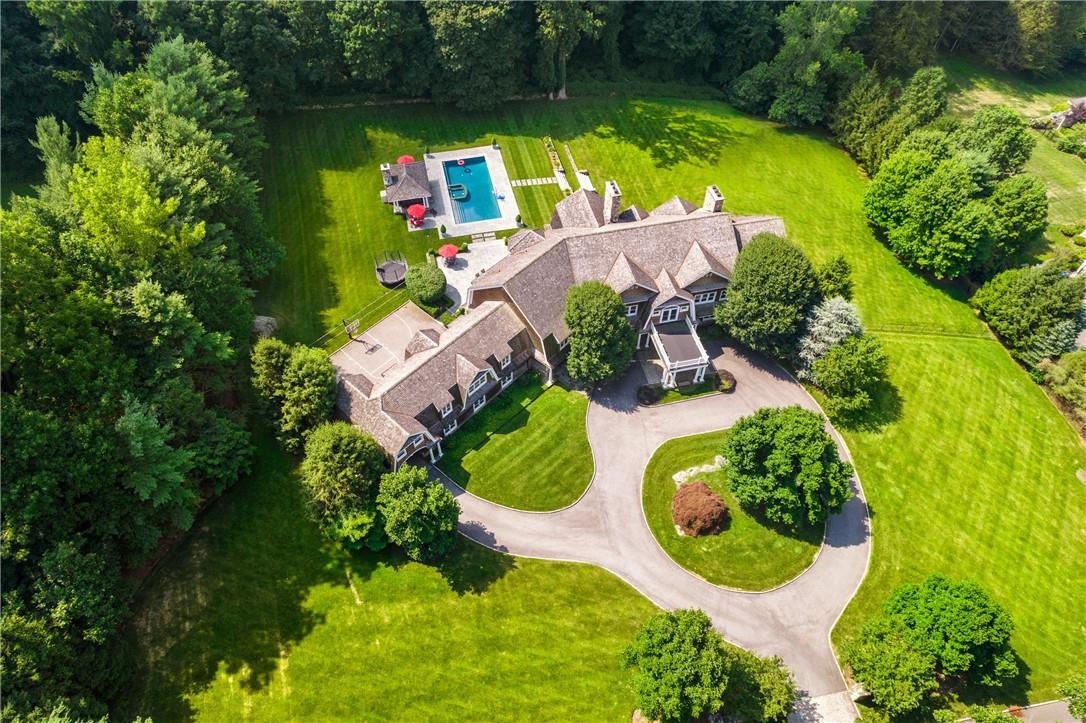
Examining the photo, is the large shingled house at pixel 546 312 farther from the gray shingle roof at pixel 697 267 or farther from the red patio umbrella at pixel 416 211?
the red patio umbrella at pixel 416 211

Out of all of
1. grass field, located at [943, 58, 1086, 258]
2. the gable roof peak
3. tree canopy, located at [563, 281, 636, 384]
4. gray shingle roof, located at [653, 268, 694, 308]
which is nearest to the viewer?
tree canopy, located at [563, 281, 636, 384]

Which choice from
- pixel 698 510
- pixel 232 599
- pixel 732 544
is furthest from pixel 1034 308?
pixel 232 599

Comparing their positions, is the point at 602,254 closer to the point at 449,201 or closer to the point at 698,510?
the point at 449,201

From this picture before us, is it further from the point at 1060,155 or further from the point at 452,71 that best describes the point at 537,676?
the point at 1060,155

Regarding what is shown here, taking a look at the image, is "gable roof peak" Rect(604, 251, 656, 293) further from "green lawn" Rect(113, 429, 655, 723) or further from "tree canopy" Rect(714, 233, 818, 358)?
"green lawn" Rect(113, 429, 655, 723)

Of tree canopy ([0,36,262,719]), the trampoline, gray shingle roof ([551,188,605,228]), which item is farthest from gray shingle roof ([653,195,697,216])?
tree canopy ([0,36,262,719])

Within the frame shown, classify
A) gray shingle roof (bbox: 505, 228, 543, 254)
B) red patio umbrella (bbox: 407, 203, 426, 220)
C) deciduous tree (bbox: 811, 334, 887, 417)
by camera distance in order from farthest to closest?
red patio umbrella (bbox: 407, 203, 426, 220) < gray shingle roof (bbox: 505, 228, 543, 254) < deciduous tree (bbox: 811, 334, 887, 417)
